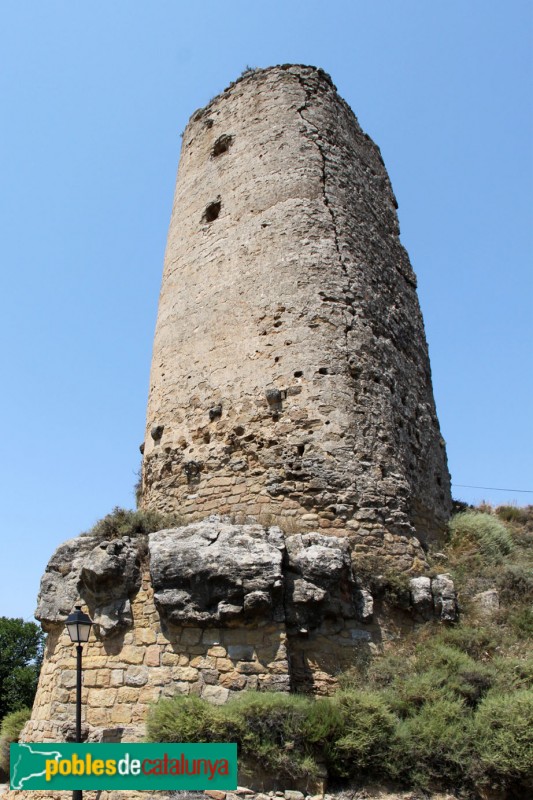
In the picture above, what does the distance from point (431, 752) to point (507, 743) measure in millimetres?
645

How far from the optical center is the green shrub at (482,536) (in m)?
9.41

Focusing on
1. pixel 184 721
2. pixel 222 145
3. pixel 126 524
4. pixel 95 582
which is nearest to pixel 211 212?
pixel 222 145

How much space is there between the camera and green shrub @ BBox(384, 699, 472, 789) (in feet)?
19.6

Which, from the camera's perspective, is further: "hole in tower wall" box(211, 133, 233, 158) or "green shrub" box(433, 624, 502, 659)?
"hole in tower wall" box(211, 133, 233, 158)

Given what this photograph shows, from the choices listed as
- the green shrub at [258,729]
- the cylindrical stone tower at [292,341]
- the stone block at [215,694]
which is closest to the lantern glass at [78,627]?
the green shrub at [258,729]

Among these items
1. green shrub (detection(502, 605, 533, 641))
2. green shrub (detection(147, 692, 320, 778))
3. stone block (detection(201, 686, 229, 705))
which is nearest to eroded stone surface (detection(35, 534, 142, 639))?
stone block (detection(201, 686, 229, 705))

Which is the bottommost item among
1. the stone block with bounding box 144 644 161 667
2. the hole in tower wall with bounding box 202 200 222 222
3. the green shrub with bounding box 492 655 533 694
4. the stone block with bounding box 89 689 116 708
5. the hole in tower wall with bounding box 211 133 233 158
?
the stone block with bounding box 89 689 116 708

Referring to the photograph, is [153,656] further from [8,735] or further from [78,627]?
[8,735]

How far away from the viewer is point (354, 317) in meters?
9.56

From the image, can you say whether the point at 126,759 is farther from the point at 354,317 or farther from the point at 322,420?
the point at 354,317

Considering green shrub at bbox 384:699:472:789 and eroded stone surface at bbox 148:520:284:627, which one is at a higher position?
eroded stone surface at bbox 148:520:284:627

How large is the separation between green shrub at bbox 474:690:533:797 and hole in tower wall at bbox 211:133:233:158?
9.31 metres

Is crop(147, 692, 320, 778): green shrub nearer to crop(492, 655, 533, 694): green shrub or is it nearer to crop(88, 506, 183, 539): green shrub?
crop(492, 655, 533, 694): green shrub

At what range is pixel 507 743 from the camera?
19.3 ft
